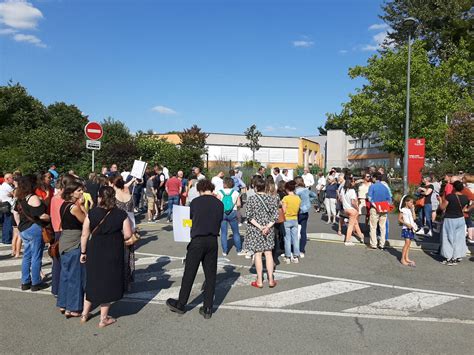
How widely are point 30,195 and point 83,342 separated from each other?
2839 mm

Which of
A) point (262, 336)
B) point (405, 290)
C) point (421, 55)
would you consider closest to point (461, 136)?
point (421, 55)

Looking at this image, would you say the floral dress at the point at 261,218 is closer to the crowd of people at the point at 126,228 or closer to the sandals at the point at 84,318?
the crowd of people at the point at 126,228

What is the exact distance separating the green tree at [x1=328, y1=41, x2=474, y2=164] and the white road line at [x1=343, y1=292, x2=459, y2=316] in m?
22.2

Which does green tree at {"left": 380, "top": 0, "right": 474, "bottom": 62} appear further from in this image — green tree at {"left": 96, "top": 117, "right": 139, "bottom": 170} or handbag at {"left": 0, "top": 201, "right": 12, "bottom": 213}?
handbag at {"left": 0, "top": 201, "right": 12, "bottom": 213}

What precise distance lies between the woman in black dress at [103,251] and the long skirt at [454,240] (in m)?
6.80

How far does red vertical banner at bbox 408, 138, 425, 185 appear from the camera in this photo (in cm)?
1941

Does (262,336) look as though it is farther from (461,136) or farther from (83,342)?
(461,136)

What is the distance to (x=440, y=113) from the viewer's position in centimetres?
2775

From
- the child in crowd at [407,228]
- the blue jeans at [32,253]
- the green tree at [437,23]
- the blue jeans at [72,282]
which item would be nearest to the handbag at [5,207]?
the blue jeans at [32,253]

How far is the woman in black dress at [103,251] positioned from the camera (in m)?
4.73

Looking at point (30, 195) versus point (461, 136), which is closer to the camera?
point (30, 195)

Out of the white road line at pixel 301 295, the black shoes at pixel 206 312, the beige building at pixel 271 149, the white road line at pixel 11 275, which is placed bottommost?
the white road line at pixel 11 275

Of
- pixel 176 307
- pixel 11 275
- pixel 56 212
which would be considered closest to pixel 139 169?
pixel 11 275

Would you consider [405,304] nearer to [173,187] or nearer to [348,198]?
[348,198]
